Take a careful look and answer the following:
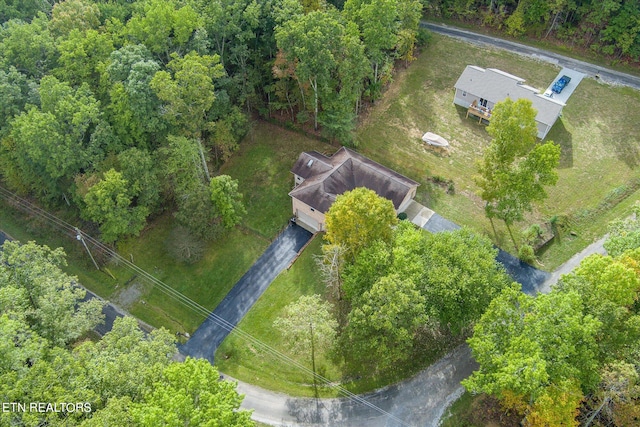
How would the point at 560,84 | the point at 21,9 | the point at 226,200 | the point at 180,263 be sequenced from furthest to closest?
the point at 560,84 → the point at 21,9 → the point at 180,263 → the point at 226,200

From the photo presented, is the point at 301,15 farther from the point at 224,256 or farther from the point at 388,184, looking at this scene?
the point at 224,256

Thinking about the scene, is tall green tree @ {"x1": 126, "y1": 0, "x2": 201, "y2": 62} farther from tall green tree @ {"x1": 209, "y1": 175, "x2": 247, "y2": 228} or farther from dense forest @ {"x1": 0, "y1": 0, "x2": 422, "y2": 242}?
tall green tree @ {"x1": 209, "y1": 175, "x2": 247, "y2": 228}

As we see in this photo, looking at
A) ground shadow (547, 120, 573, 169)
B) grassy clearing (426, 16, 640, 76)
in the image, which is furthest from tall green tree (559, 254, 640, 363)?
grassy clearing (426, 16, 640, 76)

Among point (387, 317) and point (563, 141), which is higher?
point (563, 141)

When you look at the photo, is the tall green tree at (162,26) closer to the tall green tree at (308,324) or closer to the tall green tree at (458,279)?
the tall green tree at (308,324)

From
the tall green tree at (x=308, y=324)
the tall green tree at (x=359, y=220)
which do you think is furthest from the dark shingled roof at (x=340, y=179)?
the tall green tree at (x=308, y=324)

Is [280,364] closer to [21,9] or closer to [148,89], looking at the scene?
[148,89]

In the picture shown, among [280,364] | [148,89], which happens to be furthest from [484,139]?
[148,89]
